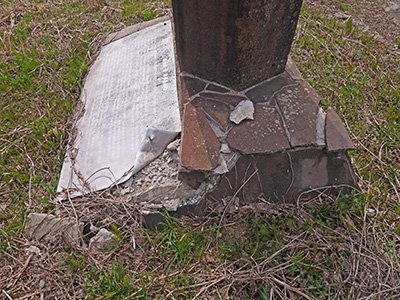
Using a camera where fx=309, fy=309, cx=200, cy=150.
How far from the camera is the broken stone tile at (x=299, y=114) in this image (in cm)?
186

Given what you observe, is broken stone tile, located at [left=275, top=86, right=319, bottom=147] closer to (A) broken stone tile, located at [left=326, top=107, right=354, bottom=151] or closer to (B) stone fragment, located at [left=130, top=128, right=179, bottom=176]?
(A) broken stone tile, located at [left=326, top=107, right=354, bottom=151]

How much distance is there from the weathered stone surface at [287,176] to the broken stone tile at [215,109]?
277mm

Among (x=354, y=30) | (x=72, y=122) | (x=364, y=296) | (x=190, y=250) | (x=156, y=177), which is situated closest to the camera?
(x=364, y=296)

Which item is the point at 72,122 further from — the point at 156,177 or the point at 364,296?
the point at 364,296

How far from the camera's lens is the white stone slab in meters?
2.10

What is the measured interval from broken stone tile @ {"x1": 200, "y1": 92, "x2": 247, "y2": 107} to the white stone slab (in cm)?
24

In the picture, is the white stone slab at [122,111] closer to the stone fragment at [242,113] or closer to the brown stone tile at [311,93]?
the stone fragment at [242,113]

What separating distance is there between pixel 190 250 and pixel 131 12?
10.8 feet

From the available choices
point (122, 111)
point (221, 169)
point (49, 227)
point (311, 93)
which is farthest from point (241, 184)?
point (49, 227)

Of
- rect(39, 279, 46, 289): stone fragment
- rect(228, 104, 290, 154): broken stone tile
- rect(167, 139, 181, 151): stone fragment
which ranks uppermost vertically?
rect(228, 104, 290, 154): broken stone tile

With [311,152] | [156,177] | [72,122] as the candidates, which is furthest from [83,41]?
[311,152]

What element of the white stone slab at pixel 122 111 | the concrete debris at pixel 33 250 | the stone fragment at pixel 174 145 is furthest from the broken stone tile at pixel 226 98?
the concrete debris at pixel 33 250

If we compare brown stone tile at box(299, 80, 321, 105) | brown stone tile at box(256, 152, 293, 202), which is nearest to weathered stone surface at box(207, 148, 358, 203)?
brown stone tile at box(256, 152, 293, 202)

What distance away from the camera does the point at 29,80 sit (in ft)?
10.3
